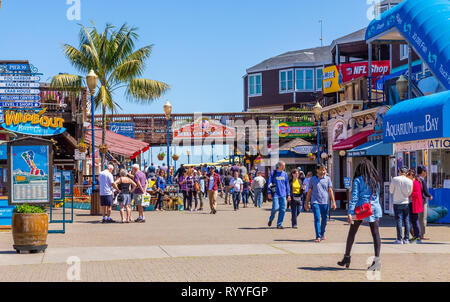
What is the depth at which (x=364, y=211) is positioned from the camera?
9812mm

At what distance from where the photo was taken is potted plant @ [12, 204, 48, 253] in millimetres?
12188

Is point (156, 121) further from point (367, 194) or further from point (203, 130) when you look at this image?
point (367, 194)

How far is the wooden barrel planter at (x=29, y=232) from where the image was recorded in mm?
12180

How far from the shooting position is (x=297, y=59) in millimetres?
56156

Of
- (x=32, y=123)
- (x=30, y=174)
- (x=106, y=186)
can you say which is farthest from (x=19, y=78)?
(x=30, y=174)

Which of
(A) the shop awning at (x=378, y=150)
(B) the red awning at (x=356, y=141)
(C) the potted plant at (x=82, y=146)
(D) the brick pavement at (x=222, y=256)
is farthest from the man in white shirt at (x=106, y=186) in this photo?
(B) the red awning at (x=356, y=141)

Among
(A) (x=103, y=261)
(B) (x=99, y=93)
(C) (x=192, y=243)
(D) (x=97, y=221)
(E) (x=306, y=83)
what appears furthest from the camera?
(E) (x=306, y=83)

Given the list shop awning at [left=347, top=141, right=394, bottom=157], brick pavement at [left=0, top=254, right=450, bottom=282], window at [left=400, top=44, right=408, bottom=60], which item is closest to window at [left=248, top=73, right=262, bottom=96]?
window at [left=400, top=44, right=408, bottom=60]

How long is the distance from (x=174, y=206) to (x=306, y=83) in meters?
30.5

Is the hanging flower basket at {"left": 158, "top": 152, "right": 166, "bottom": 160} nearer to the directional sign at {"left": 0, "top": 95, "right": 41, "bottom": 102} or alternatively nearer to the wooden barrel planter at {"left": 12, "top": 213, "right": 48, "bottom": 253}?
the directional sign at {"left": 0, "top": 95, "right": 41, "bottom": 102}

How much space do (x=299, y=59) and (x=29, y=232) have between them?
45941mm

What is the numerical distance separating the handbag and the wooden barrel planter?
5.92m

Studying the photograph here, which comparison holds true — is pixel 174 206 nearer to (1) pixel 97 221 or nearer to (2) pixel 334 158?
(1) pixel 97 221
